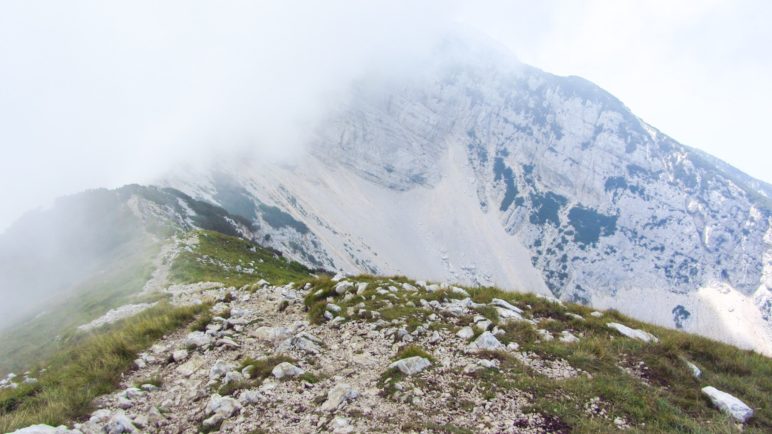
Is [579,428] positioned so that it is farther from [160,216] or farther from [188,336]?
[160,216]

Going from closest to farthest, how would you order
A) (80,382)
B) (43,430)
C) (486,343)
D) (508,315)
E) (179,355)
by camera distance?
(43,430) < (80,382) < (486,343) < (179,355) < (508,315)

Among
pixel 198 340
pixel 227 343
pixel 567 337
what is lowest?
pixel 198 340

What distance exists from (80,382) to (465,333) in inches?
381

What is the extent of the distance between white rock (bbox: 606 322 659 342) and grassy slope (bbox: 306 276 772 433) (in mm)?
210

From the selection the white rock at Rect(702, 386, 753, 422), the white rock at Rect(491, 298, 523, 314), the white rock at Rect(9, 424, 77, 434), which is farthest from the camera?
the white rock at Rect(491, 298, 523, 314)

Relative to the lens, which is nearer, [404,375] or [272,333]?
[404,375]

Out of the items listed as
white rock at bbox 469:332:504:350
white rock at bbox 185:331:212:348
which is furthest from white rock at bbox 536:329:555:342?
white rock at bbox 185:331:212:348

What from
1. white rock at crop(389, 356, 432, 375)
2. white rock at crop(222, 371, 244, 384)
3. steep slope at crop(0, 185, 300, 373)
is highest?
white rock at crop(389, 356, 432, 375)

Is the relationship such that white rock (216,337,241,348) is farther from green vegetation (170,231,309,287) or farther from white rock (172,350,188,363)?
green vegetation (170,231,309,287)

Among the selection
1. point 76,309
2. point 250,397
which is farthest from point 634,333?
point 76,309

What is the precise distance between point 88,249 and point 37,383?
239ft

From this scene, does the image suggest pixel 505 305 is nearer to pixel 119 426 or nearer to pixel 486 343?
pixel 486 343

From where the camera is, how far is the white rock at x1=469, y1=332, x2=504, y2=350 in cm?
1073

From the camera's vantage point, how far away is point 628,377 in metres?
9.42
